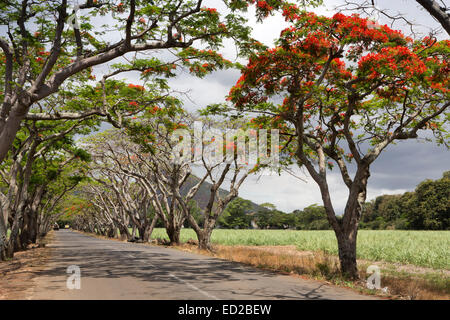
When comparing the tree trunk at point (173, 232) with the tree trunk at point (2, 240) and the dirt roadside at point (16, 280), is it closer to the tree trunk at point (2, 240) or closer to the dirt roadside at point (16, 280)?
the tree trunk at point (2, 240)

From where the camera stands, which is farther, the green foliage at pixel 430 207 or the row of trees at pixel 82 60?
the green foliage at pixel 430 207

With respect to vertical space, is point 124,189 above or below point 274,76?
below

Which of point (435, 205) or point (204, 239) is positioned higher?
point (435, 205)

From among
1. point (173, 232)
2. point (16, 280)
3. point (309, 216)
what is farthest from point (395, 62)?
point (309, 216)

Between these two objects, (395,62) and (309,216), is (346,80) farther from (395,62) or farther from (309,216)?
(309,216)

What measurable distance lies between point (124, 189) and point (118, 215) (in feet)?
31.7

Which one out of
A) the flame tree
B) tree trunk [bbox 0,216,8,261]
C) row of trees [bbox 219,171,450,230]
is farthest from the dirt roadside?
row of trees [bbox 219,171,450,230]

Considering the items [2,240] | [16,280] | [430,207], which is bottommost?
[16,280]

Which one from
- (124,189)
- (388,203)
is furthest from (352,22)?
(388,203)

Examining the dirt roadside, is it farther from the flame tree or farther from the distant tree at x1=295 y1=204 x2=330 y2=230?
the distant tree at x1=295 y1=204 x2=330 y2=230

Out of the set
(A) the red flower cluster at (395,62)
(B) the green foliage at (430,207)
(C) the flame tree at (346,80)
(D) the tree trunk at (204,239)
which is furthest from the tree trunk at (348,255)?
(B) the green foliage at (430,207)

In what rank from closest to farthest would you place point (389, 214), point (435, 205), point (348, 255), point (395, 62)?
1. point (395, 62)
2. point (348, 255)
3. point (435, 205)
4. point (389, 214)
